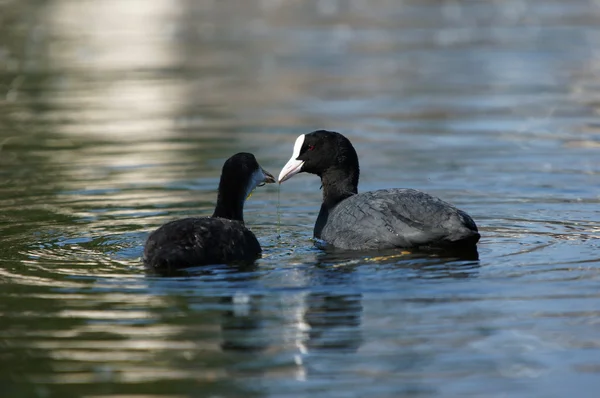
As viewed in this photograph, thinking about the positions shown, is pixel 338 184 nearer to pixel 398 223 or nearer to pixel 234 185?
pixel 234 185

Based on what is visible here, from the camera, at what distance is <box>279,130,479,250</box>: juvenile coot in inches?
309

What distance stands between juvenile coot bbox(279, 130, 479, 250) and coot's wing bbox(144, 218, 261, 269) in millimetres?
868

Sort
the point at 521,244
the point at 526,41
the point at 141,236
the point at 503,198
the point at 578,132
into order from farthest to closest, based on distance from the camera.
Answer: the point at 526,41 < the point at 578,132 < the point at 503,198 < the point at 141,236 < the point at 521,244

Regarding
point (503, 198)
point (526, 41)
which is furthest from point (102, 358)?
point (526, 41)

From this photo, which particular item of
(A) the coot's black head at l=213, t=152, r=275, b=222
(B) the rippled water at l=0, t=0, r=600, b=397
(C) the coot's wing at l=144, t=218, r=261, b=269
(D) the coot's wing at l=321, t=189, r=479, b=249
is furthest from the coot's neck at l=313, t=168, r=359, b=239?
(C) the coot's wing at l=144, t=218, r=261, b=269

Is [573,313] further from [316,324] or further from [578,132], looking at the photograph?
[578,132]

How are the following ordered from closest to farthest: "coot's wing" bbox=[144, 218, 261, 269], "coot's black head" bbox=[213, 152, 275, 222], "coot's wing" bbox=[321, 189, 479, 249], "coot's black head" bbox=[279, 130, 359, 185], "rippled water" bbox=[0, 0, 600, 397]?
"rippled water" bbox=[0, 0, 600, 397] → "coot's wing" bbox=[144, 218, 261, 269] → "coot's wing" bbox=[321, 189, 479, 249] → "coot's black head" bbox=[213, 152, 275, 222] → "coot's black head" bbox=[279, 130, 359, 185]

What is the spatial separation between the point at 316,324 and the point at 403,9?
28575 mm

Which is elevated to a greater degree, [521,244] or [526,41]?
[526,41]

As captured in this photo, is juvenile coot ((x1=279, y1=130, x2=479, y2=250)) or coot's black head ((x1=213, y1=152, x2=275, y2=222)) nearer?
juvenile coot ((x1=279, y1=130, x2=479, y2=250))

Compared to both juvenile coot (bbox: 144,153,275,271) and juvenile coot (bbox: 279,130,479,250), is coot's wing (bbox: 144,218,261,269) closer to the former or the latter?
juvenile coot (bbox: 144,153,275,271)

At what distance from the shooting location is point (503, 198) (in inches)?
398

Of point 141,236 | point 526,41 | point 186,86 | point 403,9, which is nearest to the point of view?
point 141,236

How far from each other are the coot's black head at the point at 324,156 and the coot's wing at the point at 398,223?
0.80m
